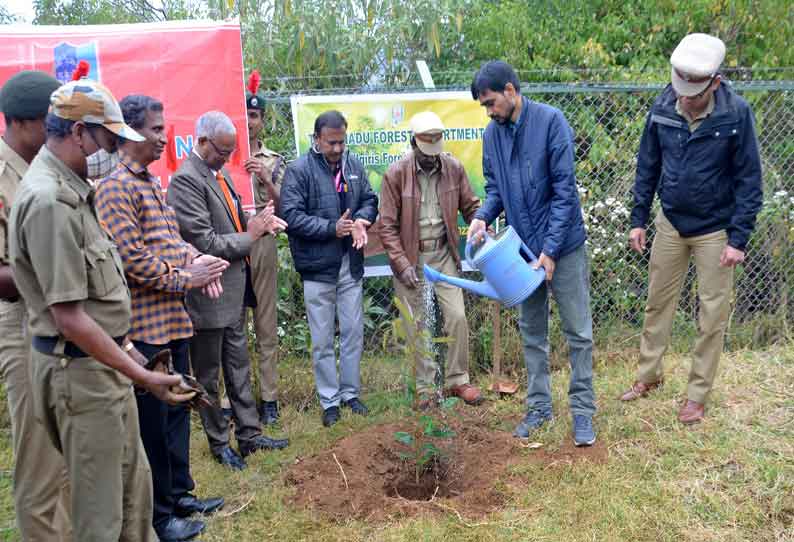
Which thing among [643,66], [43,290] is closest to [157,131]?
[43,290]

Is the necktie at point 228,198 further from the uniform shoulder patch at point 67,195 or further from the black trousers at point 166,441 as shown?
the uniform shoulder patch at point 67,195

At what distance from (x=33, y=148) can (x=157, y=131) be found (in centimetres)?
66

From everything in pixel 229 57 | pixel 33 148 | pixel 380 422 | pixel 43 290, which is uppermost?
pixel 229 57

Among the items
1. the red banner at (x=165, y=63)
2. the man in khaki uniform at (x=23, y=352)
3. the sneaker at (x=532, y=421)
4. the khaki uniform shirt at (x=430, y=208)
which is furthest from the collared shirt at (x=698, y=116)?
the man in khaki uniform at (x=23, y=352)

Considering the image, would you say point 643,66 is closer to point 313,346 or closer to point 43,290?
point 313,346

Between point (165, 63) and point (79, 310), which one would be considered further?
point (165, 63)

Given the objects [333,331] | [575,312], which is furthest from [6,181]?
[575,312]

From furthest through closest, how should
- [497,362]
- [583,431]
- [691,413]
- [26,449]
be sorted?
[497,362] → [691,413] → [583,431] → [26,449]

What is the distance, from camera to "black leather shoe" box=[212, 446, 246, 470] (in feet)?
14.7

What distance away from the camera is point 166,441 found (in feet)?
12.1

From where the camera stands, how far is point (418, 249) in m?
5.36

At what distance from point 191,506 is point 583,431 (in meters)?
2.31

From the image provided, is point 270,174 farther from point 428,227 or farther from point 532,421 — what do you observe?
point 532,421

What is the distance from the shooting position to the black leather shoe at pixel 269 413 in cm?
522
